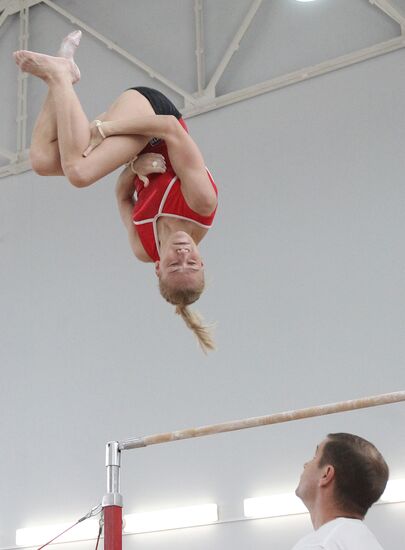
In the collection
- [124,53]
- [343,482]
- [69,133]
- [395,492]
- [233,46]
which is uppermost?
[124,53]

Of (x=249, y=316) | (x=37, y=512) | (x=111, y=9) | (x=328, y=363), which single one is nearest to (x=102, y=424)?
(x=37, y=512)

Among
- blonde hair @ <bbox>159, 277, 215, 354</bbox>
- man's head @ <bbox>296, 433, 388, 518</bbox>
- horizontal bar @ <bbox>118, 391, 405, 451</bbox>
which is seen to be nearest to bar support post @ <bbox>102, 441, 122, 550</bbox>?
horizontal bar @ <bbox>118, 391, 405, 451</bbox>

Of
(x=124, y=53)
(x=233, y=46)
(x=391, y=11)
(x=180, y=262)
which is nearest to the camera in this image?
(x=180, y=262)

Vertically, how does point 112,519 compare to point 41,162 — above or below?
below

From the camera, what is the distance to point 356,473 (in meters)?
3.21

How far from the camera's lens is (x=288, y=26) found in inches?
310

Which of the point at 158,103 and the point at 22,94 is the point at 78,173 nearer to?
the point at 158,103

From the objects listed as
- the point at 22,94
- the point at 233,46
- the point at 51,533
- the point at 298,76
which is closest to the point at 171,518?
the point at 51,533

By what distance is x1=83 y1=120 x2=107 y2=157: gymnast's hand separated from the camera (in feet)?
12.7

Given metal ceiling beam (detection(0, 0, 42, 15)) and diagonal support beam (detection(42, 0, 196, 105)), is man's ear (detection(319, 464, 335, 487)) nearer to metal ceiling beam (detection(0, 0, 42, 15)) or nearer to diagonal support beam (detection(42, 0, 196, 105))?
diagonal support beam (detection(42, 0, 196, 105))

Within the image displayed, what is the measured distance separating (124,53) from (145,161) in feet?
15.6

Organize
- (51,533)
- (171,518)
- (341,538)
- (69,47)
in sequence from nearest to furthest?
(341,538)
(69,47)
(171,518)
(51,533)

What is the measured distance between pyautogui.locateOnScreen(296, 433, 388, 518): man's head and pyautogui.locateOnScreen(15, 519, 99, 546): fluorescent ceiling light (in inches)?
180

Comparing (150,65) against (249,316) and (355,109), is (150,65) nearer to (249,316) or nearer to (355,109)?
(355,109)
